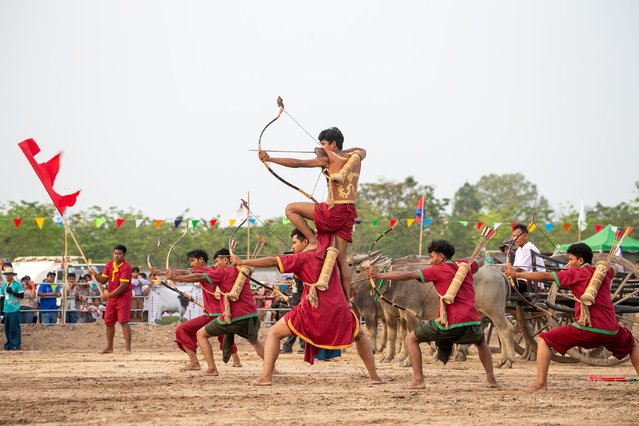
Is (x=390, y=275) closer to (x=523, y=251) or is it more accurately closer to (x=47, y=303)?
(x=523, y=251)

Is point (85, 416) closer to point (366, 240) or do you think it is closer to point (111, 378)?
point (111, 378)

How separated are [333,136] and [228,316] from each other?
9.63ft

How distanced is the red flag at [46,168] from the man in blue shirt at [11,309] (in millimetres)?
4014

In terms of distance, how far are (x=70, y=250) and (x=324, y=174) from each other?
37.3 metres

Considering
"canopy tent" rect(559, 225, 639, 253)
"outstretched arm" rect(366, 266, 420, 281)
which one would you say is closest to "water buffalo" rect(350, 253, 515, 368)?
"outstretched arm" rect(366, 266, 420, 281)

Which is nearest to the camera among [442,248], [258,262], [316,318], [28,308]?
[258,262]

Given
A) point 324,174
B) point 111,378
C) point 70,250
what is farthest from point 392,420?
point 70,250

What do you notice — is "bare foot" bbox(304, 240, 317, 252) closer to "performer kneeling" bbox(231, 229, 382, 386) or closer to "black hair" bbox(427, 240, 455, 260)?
"performer kneeling" bbox(231, 229, 382, 386)

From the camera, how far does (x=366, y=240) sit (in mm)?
50062

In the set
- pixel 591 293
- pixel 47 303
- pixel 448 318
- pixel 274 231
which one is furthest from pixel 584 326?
pixel 274 231

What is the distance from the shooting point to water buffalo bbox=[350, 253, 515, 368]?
609 inches

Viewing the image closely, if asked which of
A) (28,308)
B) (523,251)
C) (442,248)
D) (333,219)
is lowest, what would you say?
(28,308)

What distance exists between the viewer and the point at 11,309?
804 inches

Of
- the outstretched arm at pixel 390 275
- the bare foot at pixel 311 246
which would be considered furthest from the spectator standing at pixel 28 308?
the outstretched arm at pixel 390 275
